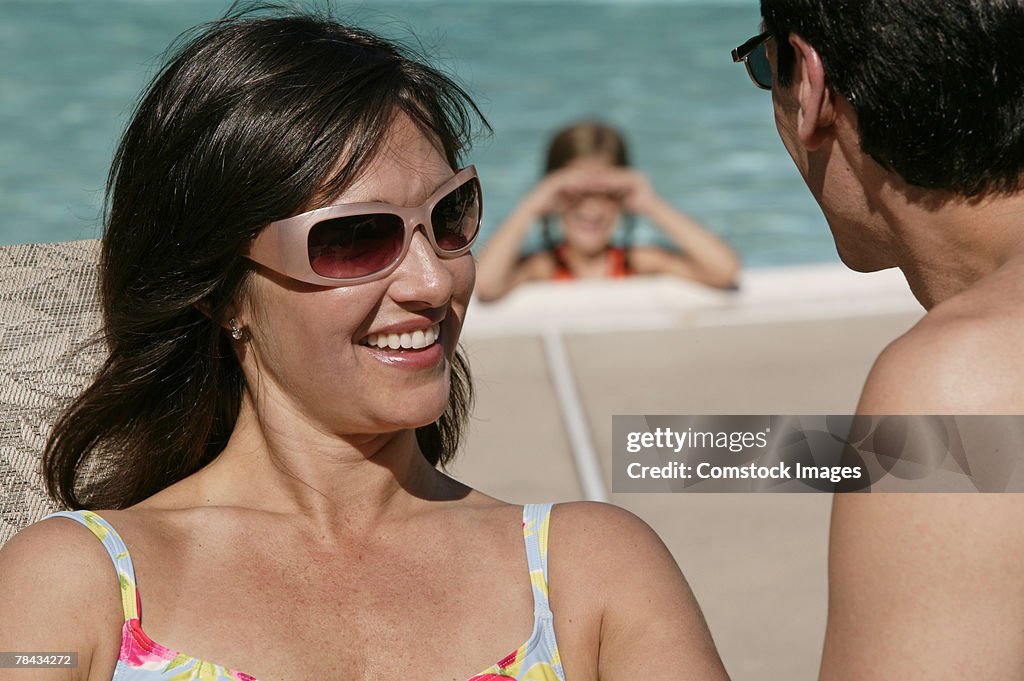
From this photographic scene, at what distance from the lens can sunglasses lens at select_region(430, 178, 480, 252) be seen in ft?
6.07

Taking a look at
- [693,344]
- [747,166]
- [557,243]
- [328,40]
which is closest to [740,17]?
[747,166]

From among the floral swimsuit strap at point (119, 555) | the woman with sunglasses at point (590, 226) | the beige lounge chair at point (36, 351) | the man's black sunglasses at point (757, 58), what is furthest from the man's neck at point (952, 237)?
the woman with sunglasses at point (590, 226)

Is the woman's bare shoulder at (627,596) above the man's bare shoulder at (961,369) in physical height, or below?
below

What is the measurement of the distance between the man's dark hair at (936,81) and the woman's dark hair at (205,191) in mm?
657

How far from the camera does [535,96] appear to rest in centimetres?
1688

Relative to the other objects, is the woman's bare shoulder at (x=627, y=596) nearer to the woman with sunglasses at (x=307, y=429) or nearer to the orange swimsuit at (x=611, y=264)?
the woman with sunglasses at (x=307, y=429)

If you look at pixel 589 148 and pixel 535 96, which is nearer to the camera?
pixel 589 148

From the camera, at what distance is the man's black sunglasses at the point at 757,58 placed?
5.90 ft

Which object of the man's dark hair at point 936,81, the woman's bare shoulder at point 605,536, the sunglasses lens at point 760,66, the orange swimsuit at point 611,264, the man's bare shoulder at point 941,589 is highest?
the man's dark hair at point 936,81

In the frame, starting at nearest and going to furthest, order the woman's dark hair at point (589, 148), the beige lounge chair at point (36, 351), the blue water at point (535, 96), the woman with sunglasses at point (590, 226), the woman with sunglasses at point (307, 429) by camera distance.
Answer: the woman with sunglasses at point (307, 429) → the beige lounge chair at point (36, 351) → the woman with sunglasses at point (590, 226) → the woman's dark hair at point (589, 148) → the blue water at point (535, 96)

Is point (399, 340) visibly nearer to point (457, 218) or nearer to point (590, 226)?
point (457, 218)

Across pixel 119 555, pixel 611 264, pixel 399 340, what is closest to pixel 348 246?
pixel 399 340

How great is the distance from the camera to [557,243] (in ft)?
21.7

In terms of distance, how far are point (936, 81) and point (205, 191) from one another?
1.02 m
